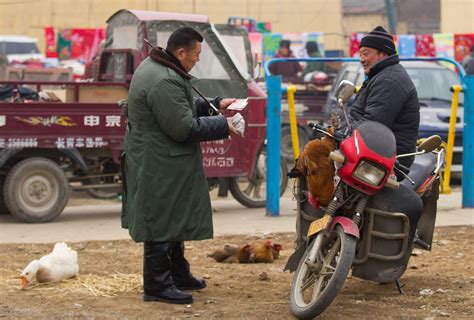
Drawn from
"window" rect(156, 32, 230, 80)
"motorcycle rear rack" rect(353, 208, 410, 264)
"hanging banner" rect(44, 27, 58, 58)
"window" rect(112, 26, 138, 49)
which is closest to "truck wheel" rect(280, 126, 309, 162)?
"window" rect(156, 32, 230, 80)

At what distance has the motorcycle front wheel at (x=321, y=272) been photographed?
609 centimetres

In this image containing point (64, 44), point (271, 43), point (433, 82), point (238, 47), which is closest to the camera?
point (238, 47)

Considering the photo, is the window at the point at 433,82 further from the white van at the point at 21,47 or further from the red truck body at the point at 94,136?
the white van at the point at 21,47

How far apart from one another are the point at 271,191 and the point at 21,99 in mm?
2900

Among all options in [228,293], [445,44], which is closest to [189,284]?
[228,293]

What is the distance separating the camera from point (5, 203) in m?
11.5

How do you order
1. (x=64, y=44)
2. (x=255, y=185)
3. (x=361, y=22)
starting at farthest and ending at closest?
1. (x=361, y=22)
2. (x=64, y=44)
3. (x=255, y=185)

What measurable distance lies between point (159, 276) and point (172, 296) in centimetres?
15

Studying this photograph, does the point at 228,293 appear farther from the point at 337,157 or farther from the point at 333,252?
the point at 337,157

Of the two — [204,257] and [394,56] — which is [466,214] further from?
[394,56]

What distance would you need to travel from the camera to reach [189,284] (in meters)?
7.41

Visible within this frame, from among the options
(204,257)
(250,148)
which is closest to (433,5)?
(250,148)

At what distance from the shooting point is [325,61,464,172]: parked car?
1523 cm

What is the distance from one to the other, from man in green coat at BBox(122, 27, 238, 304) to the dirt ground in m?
0.38
